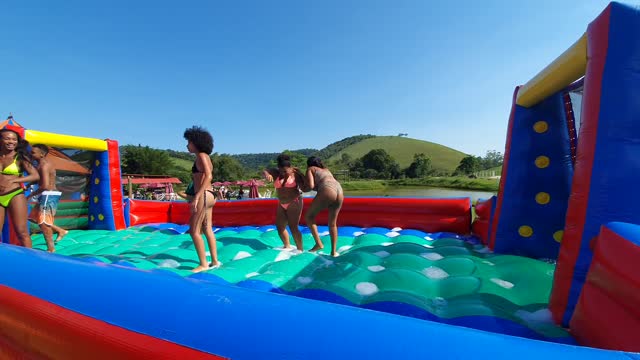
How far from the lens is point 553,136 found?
8.80 feet

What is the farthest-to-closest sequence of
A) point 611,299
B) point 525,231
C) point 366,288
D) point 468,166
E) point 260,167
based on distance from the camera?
point 260,167 → point 468,166 → point 525,231 → point 366,288 → point 611,299

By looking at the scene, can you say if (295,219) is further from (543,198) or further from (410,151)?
(410,151)

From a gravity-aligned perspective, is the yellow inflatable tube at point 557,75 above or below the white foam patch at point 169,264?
above

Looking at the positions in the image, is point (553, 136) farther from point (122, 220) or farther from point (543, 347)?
point (122, 220)

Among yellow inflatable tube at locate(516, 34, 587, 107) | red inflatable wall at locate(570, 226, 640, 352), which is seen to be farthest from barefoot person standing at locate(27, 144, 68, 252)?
yellow inflatable tube at locate(516, 34, 587, 107)

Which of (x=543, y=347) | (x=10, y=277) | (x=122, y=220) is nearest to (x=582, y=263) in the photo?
(x=543, y=347)

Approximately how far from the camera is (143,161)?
46.6 metres

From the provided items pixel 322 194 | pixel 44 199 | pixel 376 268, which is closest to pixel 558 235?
pixel 376 268

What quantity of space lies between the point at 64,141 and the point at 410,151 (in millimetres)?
85564

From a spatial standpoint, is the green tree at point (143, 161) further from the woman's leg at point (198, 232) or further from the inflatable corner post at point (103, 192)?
the woman's leg at point (198, 232)

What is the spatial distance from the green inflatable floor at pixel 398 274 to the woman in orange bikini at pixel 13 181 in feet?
2.05

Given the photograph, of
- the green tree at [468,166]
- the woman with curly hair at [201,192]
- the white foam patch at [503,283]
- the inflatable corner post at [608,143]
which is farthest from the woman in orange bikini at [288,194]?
the green tree at [468,166]

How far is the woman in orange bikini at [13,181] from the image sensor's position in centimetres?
302

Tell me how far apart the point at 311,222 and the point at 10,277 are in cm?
236
